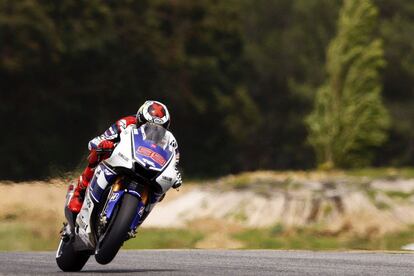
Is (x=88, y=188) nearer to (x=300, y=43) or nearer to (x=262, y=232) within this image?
(x=262, y=232)

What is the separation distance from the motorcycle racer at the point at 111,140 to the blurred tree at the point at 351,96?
92.9 feet

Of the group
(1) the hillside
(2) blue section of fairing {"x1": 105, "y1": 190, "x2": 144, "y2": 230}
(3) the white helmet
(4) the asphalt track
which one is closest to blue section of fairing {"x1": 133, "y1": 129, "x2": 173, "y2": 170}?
(3) the white helmet

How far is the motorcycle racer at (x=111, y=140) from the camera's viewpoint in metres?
12.6

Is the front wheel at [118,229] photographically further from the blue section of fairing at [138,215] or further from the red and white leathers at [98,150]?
the red and white leathers at [98,150]

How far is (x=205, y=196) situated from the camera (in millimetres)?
28969

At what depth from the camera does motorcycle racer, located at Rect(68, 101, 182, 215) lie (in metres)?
12.6

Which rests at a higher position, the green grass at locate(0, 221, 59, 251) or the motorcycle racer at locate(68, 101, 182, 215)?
the motorcycle racer at locate(68, 101, 182, 215)

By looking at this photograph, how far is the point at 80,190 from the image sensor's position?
13109mm

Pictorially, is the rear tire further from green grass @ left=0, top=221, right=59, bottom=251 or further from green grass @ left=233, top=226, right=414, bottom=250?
green grass @ left=233, top=226, right=414, bottom=250

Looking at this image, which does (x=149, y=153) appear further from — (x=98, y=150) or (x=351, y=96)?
(x=351, y=96)

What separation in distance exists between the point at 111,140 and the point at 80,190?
796 millimetres

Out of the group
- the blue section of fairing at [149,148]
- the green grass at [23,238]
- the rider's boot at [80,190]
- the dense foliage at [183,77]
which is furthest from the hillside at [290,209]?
the blue section of fairing at [149,148]

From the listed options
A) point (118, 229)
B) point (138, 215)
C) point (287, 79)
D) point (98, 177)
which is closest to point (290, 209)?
point (98, 177)

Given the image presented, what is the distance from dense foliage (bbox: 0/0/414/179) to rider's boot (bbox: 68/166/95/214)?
2506 centimetres
